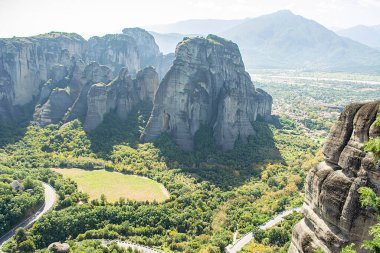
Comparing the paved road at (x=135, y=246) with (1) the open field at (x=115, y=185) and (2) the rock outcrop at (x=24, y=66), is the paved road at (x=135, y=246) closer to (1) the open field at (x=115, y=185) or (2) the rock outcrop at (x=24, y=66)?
(1) the open field at (x=115, y=185)

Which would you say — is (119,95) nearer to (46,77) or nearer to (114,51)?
(46,77)

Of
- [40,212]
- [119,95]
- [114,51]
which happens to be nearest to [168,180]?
[40,212]

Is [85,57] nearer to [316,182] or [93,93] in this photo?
[93,93]

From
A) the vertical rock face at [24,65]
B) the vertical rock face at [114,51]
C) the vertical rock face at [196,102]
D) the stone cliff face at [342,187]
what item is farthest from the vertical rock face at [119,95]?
the stone cliff face at [342,187]

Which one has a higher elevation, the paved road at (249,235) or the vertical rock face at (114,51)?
the vertical rock face at (114,51)

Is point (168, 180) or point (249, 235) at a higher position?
point (168, 180)

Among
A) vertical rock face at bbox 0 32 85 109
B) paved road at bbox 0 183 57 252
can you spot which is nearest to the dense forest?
paved road at bbox 0 183 57 252
